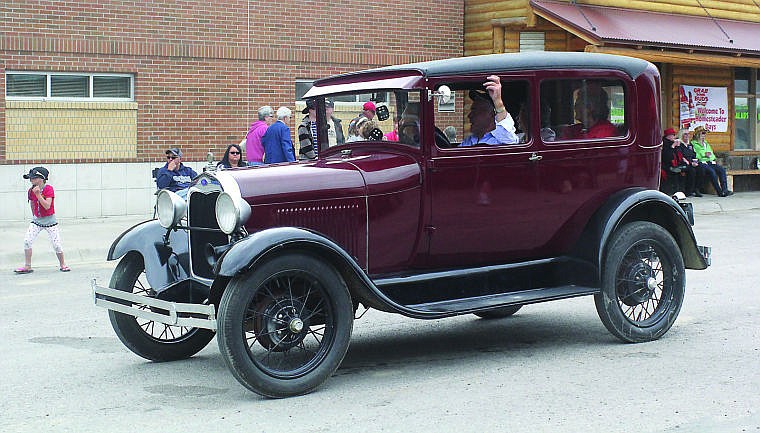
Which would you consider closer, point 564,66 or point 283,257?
point 283,257

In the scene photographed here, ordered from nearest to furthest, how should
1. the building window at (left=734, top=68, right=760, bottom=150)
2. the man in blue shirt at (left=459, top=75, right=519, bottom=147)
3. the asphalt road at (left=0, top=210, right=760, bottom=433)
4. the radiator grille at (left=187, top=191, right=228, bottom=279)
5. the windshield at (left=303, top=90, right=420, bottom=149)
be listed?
the asphalt road at (left=0, top=210, right=760, bottom=433) → the radiator grille at (left=187, top=191, right=228, bottom=279) → the windshield at (left=303, top=90, right=420, bottom=149) → the man in blue shirt at (left=459, top=75, right=519, bottom=147) → the building window at (left=734, top=68, right=760, bottom=150)

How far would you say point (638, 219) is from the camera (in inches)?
300

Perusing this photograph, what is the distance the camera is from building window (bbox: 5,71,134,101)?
53.6 ft

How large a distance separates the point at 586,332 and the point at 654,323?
0.58m

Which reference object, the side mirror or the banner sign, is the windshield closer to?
the side mirror

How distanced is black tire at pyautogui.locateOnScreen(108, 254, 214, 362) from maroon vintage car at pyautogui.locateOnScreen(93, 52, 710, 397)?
0.04 feet

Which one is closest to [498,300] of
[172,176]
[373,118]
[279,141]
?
[373,118]

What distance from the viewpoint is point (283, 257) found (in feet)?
19.7

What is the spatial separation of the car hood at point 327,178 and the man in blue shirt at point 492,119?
56 cm

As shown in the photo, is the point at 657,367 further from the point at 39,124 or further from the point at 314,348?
the point at 39,124

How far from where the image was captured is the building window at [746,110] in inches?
969

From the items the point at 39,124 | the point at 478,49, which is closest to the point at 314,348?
the point at 39,124

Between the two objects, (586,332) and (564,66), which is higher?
(564,66)

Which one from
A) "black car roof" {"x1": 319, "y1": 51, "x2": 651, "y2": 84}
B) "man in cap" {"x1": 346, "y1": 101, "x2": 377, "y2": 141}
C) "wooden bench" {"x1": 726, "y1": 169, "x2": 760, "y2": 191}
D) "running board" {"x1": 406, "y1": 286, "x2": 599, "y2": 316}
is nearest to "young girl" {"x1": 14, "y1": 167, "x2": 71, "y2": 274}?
"black car roof" {"x1": 319, "y1": 51, "x2": 651, "y2": 84}
